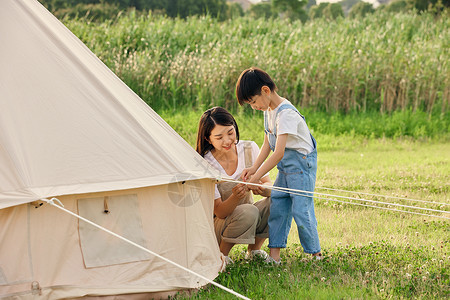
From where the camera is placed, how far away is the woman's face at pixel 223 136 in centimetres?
425

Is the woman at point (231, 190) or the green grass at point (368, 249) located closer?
the green grass at point (368, 249)

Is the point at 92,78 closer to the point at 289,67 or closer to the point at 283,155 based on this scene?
the point at 283,155

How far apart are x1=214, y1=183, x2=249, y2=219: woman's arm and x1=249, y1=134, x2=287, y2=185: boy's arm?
0.33 ft

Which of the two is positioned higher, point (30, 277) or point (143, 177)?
point (143, 177)

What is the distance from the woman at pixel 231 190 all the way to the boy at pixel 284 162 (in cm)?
14

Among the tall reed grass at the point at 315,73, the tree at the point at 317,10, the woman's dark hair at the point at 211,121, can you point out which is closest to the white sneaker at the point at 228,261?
the woman's dark hair at the point at 211,121

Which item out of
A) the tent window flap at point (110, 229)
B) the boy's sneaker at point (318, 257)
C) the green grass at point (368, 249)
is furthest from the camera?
the boy's sneaker at point (318, 257)

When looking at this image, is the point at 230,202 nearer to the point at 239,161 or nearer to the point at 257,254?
the point at 239,161

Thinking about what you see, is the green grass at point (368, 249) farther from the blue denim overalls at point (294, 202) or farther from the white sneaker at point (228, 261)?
the blue denim overalls at point (294, 202)

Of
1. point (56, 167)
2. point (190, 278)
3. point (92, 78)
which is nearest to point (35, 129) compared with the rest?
point (56, 167)

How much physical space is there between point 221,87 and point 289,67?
4.61 feet

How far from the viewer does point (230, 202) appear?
13.8ft

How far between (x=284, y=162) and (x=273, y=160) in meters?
0.22

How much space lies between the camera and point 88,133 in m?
3.49
